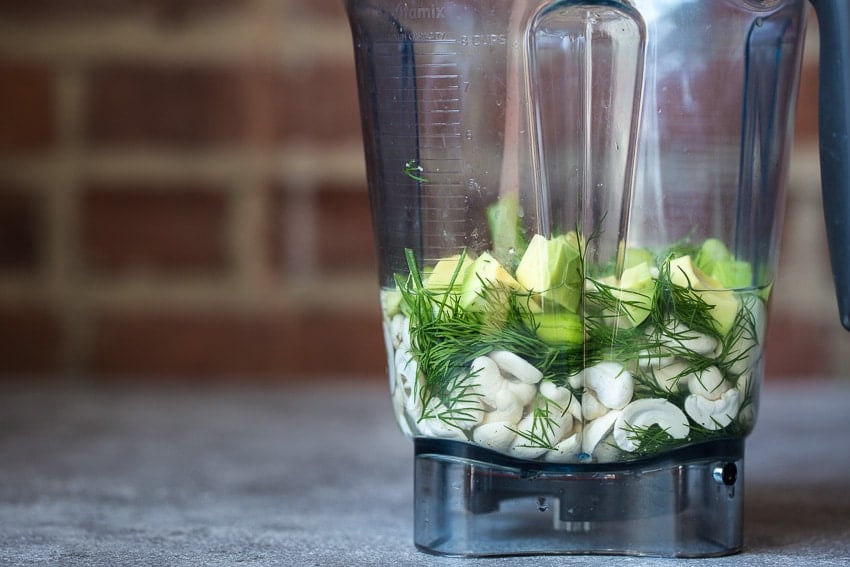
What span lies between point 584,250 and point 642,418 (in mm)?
73

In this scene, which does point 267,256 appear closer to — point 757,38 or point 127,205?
point 127,205

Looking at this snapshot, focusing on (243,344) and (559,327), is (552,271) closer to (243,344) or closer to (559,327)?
(559,327)

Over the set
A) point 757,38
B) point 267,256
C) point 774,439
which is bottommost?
point 774,439

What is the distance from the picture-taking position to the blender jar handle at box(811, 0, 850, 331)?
477mm

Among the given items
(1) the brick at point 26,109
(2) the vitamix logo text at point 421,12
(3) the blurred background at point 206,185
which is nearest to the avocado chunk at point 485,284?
(2) the vitamix logo text at point 421,12

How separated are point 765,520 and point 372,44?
1.01 ft

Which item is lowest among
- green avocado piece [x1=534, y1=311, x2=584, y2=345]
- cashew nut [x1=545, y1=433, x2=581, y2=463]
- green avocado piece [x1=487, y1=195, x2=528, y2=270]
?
cashew nut [x1=545, y1=433, x2=581, y2=463]

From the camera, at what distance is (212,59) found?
Answer: 1191 mm

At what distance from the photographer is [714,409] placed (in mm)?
476

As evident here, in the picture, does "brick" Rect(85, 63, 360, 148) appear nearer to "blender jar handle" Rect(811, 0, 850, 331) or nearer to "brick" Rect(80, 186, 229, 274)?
"brick" Rect(80, 186, 229, 274)

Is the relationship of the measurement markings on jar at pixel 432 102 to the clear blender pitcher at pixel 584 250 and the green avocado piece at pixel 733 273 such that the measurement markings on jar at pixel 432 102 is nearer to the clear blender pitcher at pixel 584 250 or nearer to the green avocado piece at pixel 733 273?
the clear blender pitcher at pixel 584 250

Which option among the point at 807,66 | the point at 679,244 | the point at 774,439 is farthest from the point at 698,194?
the point at 807,66

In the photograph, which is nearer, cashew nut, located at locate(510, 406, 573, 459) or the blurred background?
cashew nut, located at locate(510, 406, 573, 459)

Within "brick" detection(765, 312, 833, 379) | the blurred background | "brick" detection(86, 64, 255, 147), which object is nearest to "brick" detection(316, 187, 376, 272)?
the blurred background
